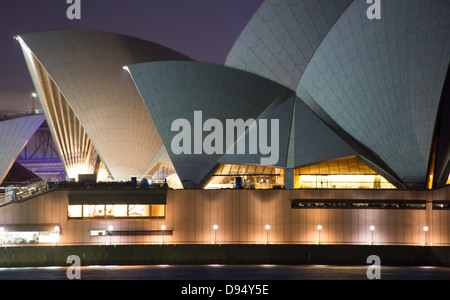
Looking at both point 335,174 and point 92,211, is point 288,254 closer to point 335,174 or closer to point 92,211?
point 335,174

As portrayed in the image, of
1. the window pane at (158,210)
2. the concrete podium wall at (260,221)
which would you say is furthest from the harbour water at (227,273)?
the window pane at (158,210)

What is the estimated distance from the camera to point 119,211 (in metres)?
36.6

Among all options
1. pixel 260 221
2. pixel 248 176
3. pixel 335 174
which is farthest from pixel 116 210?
pixel 335 174

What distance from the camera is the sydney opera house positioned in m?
36.3

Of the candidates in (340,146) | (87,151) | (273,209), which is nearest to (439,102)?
(340,146)

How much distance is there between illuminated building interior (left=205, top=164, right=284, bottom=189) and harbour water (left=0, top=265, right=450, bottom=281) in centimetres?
882

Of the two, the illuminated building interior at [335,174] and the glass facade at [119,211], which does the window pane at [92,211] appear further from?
the illuminated building interior at [335,174]

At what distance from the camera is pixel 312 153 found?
39.4m

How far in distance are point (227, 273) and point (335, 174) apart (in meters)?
13.2

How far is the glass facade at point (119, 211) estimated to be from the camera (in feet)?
119

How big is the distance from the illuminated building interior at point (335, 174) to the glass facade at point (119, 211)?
8.64 metres

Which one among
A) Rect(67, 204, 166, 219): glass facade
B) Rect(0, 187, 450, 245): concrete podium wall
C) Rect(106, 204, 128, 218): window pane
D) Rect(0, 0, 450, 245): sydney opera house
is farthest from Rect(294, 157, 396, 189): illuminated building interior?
Rect(106, 204, 128, 218): window pane

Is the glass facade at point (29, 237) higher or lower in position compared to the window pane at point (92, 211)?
lower

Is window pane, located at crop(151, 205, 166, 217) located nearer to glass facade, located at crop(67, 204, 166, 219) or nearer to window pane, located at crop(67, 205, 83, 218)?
glass facade, located at crop(67, 204, 166, 219)
